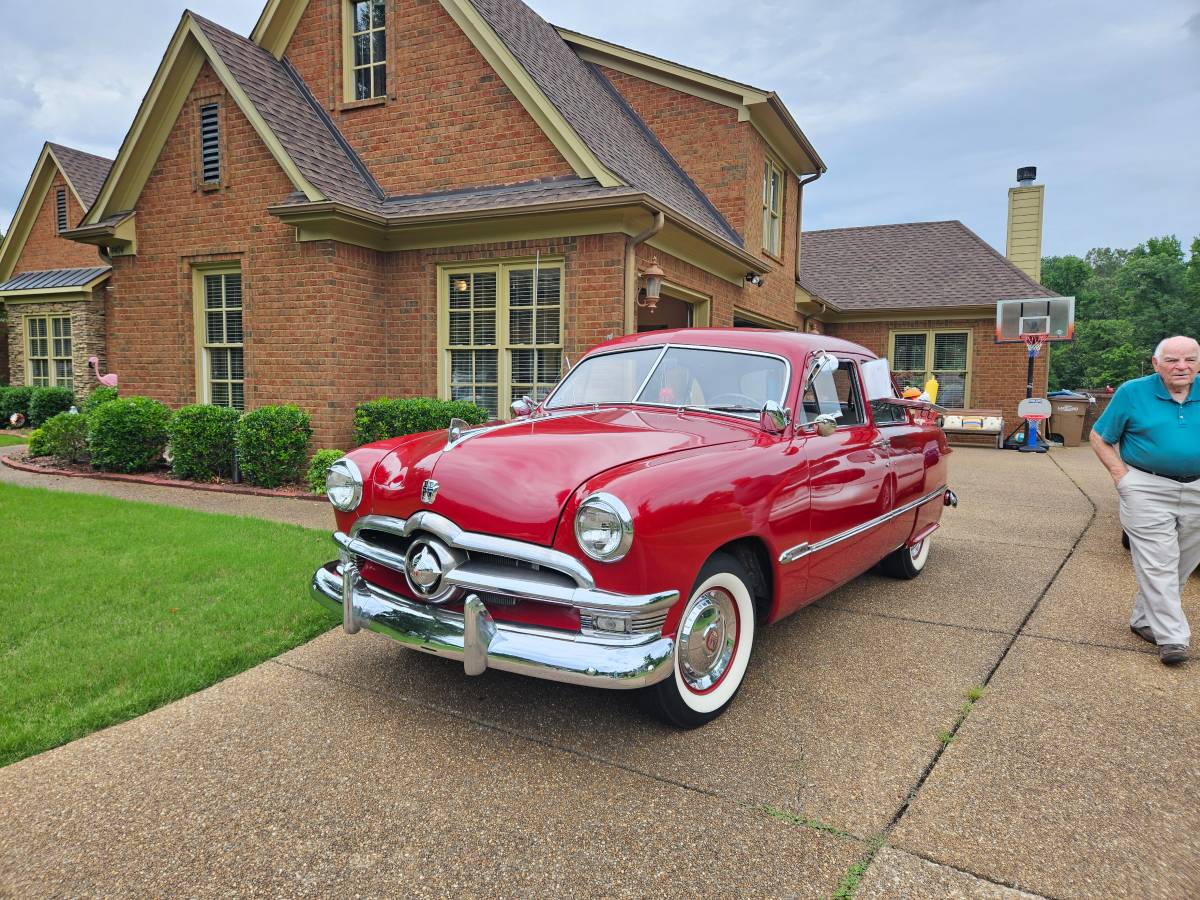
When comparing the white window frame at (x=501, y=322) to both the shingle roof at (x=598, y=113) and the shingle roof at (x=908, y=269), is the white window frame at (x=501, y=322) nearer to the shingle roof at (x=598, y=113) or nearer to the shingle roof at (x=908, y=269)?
the shingle roof at (x=598, y=113)

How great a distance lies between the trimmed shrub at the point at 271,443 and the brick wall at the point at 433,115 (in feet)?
11.2

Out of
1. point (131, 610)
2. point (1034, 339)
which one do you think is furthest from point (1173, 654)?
point (1034, 339)

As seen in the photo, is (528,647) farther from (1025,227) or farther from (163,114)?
(1025,227)

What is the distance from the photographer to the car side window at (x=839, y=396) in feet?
13.4

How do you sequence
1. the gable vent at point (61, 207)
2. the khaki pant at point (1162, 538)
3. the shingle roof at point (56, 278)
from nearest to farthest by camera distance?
1. the khaki pant at point (1162, 538)
2. the shingle roof at point (56, 278)
3. the gable vent at point (61, 207)

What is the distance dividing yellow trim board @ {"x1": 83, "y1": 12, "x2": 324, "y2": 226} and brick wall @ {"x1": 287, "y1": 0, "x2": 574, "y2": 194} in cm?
137

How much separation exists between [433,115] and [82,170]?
16660 mm

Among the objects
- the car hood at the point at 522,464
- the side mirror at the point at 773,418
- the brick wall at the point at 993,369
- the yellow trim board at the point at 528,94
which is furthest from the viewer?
the brick wall at the point at 993,369

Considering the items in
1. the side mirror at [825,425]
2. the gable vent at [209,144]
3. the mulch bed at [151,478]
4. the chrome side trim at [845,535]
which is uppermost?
the gable vent at [209,144]

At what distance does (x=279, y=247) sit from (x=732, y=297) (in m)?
6.58

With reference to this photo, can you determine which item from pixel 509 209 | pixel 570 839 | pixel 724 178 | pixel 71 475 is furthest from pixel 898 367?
pixel 570 839

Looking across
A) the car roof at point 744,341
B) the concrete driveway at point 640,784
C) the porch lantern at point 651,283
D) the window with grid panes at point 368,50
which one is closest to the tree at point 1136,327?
the porch lantern at point 651,283

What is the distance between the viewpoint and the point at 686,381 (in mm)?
4148

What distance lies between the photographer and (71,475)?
30.5 ft
